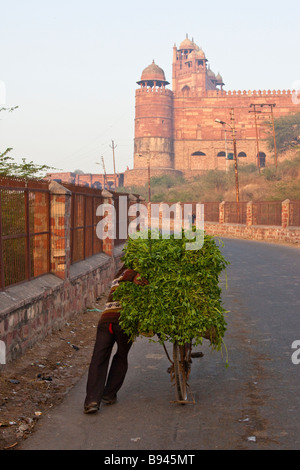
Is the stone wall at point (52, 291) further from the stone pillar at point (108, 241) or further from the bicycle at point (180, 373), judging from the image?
the bicycle at point (180, 373)

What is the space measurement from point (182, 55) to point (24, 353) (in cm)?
13865

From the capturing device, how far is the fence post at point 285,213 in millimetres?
35125

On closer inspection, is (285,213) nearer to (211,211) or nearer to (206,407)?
(211,211)

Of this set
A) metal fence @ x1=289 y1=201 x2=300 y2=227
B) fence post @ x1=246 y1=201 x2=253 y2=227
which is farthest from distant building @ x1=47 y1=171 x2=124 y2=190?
metal fence @ x1=289 y1=201 x2=300 y2=227

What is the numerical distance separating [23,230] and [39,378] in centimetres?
241

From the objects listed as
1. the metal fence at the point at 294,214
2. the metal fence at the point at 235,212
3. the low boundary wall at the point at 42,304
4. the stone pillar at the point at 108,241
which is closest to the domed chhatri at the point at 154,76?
the metal fence at the point at 235,212

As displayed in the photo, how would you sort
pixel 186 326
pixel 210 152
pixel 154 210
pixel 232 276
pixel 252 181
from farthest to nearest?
pixel 210 152
pixel 252 181
pixel 154 210
pixel 232 276
pixel 186 326

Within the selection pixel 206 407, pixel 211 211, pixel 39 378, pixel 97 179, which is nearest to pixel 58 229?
pixel 39 378

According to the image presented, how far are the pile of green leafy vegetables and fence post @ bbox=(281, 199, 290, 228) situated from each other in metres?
30.0

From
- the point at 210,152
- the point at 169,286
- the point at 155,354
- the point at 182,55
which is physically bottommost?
the point at 155,354

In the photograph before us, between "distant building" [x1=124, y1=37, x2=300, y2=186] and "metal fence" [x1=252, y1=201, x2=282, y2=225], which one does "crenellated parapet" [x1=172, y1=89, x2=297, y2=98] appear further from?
"metal fence" [x1=252, y1=201, x2=282, y2=225]
